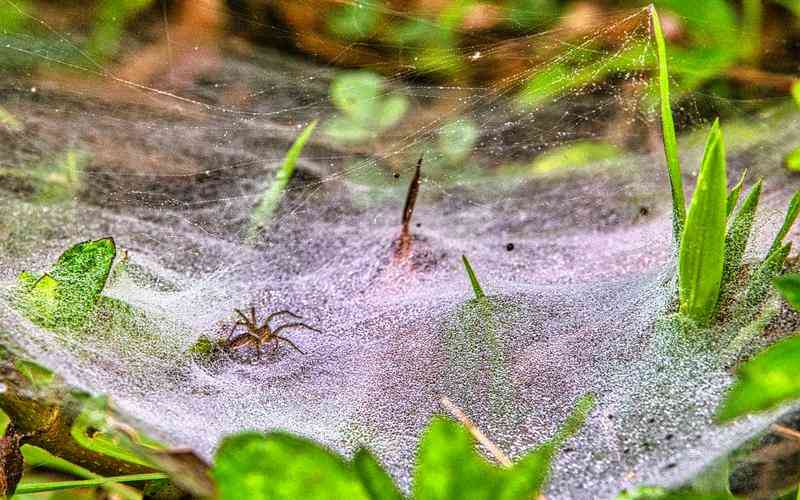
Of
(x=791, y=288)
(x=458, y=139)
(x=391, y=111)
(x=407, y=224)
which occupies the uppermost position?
(x=391, y=111)

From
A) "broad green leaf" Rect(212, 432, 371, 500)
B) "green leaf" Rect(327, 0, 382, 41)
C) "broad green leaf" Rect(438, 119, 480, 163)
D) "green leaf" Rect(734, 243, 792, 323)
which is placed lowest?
"broad green leaf" Rect(212, 432, 371, 500)

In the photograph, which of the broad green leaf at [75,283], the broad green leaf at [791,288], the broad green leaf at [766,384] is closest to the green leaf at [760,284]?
the broad green leaf at [791,288]

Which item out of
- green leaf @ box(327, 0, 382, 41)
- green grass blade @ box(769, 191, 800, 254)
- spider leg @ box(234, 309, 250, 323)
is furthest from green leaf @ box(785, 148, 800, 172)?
spider leg @ box(234, 309, 250, 323)

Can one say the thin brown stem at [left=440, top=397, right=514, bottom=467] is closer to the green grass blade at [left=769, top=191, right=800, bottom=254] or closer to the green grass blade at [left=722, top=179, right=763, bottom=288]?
the green grass blade at [left=722, top=179, right=763, bottom=288]

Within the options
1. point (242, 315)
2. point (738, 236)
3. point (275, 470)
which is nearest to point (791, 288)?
point (738, 236)

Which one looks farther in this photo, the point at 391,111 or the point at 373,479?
the point at 391,111

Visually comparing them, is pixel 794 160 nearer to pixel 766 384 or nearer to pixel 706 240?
pixel 706 240

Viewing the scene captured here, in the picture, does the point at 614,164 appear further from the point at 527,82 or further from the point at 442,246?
the point at 442,246
